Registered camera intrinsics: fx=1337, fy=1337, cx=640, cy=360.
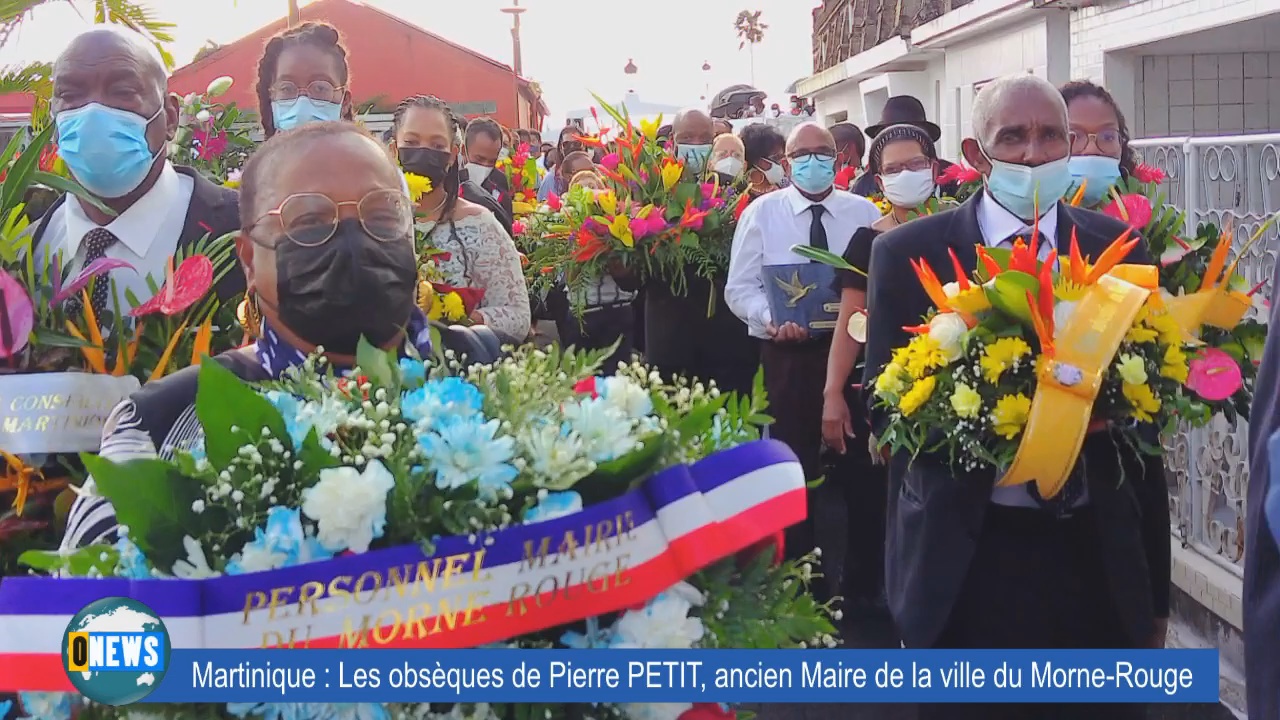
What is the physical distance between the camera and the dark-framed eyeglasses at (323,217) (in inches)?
90.8

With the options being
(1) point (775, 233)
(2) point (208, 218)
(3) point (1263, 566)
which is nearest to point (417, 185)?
(2) point (208, 218)

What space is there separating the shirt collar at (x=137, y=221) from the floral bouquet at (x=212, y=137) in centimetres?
305

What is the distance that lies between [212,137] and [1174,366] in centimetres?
533

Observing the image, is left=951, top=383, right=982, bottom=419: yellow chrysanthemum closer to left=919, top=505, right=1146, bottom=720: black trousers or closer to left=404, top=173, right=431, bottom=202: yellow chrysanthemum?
left=919, top=505, right=1146, bottom=720: black trousers

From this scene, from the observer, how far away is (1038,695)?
252cm

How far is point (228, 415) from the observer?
183 centimetres

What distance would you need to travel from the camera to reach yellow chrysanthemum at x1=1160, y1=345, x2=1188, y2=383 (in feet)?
10.2

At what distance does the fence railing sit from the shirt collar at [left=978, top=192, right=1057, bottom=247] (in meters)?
1.32

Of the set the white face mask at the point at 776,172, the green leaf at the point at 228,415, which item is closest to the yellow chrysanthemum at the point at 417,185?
the green leaf at the point at 228,415

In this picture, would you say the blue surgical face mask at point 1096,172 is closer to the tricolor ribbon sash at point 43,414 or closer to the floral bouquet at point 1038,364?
the floral bouquet at point 1038,364

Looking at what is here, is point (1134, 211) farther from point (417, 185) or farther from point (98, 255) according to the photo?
point (98, 255)

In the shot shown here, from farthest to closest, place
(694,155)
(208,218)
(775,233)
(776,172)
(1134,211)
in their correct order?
(776,172) → (694,155) → (775,233) → (1134,211) → (208,218)

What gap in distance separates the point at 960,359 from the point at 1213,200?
256 cm

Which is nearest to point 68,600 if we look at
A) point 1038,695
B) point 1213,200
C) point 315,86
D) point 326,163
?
point 326,163
